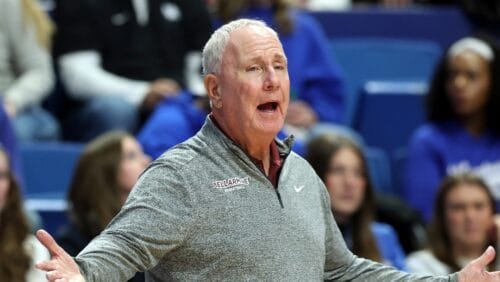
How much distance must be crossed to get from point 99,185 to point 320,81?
1.84 metres

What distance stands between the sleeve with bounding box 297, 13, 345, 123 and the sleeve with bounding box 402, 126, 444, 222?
541 mm

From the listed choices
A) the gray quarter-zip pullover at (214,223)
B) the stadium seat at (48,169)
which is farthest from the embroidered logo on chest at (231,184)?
the stadium seat at (48,169)

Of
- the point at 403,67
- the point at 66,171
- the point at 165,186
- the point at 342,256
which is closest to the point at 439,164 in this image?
the point at 403,67

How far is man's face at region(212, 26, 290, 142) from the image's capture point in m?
2.85

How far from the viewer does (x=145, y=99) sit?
226 inches

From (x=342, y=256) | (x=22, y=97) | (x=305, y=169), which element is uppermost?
(x=305, y=169)

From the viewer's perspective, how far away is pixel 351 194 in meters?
4.98

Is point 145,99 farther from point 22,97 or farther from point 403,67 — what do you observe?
point 403,67

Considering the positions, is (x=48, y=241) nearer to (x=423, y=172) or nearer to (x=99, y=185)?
(x=99, y=185)

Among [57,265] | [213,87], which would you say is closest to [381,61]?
[213,87]

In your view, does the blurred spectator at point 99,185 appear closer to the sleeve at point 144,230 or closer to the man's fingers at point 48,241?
the sleeve at point 144,230

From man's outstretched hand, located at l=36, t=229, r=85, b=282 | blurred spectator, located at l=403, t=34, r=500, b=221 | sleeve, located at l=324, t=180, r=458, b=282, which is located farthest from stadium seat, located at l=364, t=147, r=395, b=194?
man's outstretched hand, located at l=36, t=229, r=85, b=282

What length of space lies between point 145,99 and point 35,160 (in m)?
0.57

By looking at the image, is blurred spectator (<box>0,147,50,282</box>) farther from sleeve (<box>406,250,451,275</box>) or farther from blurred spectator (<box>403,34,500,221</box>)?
blurred spectator (<box>403,34,500,221</box>)
